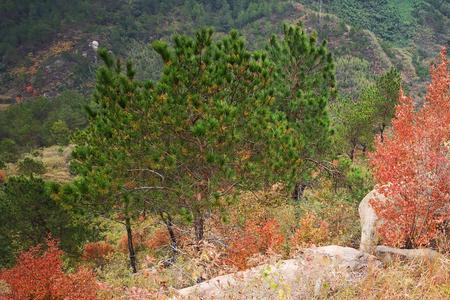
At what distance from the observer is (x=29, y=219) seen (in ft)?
74.1

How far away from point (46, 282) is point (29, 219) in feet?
25.2

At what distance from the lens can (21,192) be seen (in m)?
22.4

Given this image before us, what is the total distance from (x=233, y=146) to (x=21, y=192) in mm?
15460

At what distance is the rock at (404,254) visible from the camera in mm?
7602

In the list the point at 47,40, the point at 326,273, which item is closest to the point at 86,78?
the point at 47,40

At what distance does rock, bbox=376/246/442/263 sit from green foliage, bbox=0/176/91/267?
58.1 feet

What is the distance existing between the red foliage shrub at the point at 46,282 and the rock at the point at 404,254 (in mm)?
11412

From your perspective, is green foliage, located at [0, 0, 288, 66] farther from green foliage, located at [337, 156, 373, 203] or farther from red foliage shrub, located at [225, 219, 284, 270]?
red foliage shrub, located at [225, 219, 284, 270]

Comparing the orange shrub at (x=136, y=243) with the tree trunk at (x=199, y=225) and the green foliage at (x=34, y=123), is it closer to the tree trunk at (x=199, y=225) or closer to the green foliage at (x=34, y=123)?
the tree trunk at (x=199, y=225)

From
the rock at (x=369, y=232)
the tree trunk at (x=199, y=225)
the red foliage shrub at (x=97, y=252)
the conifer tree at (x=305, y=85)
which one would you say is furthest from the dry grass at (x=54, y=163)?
the rock at (x=369, y=232)

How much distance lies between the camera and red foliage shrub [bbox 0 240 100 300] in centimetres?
1574

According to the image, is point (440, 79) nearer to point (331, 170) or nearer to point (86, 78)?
point (331, 170)

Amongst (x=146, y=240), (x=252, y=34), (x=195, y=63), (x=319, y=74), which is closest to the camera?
(x=195, y=63)

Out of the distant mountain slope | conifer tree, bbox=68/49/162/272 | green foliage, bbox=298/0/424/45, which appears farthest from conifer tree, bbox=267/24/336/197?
green foliage, bbox=298/0/424/45
